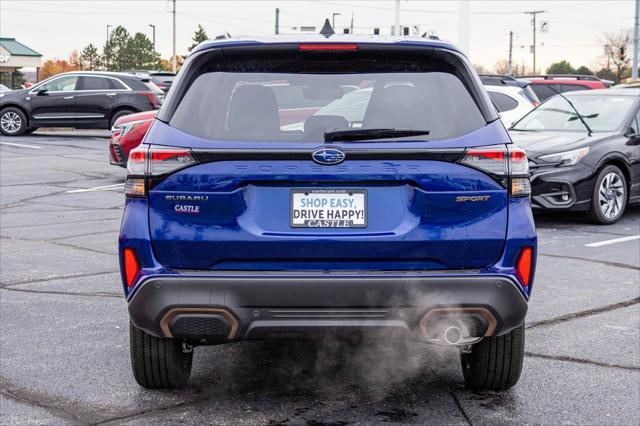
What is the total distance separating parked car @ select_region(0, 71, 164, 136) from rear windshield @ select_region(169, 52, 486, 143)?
22212 millimetres

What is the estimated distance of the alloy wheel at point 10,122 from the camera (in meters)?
27.0

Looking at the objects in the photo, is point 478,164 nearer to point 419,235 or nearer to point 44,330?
point 419,235

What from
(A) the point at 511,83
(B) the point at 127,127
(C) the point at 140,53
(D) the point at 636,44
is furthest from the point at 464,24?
(C) the point at 140,53

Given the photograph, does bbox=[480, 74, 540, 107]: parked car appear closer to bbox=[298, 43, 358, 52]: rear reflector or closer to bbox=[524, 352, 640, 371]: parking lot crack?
bbox=[524, 352, 640, 371]: parking lot crack

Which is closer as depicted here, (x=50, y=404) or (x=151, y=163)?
(x=151, y=163)

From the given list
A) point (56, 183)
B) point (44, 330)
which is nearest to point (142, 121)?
point (56, 183)

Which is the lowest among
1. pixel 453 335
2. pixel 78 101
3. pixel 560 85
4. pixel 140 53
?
pixel 453 335

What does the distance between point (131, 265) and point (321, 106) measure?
3.59 ft

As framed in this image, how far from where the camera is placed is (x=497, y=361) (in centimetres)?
479

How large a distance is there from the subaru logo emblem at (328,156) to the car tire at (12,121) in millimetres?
24258

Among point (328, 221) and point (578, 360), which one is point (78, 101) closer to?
Answer: point (578, 360)

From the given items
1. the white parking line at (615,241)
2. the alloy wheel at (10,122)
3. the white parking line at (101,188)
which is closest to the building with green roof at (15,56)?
the alloy wheel at (10,122)

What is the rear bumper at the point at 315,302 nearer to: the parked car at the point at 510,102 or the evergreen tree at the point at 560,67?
the parked car at the point at 510,102

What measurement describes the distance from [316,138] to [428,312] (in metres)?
0.89
